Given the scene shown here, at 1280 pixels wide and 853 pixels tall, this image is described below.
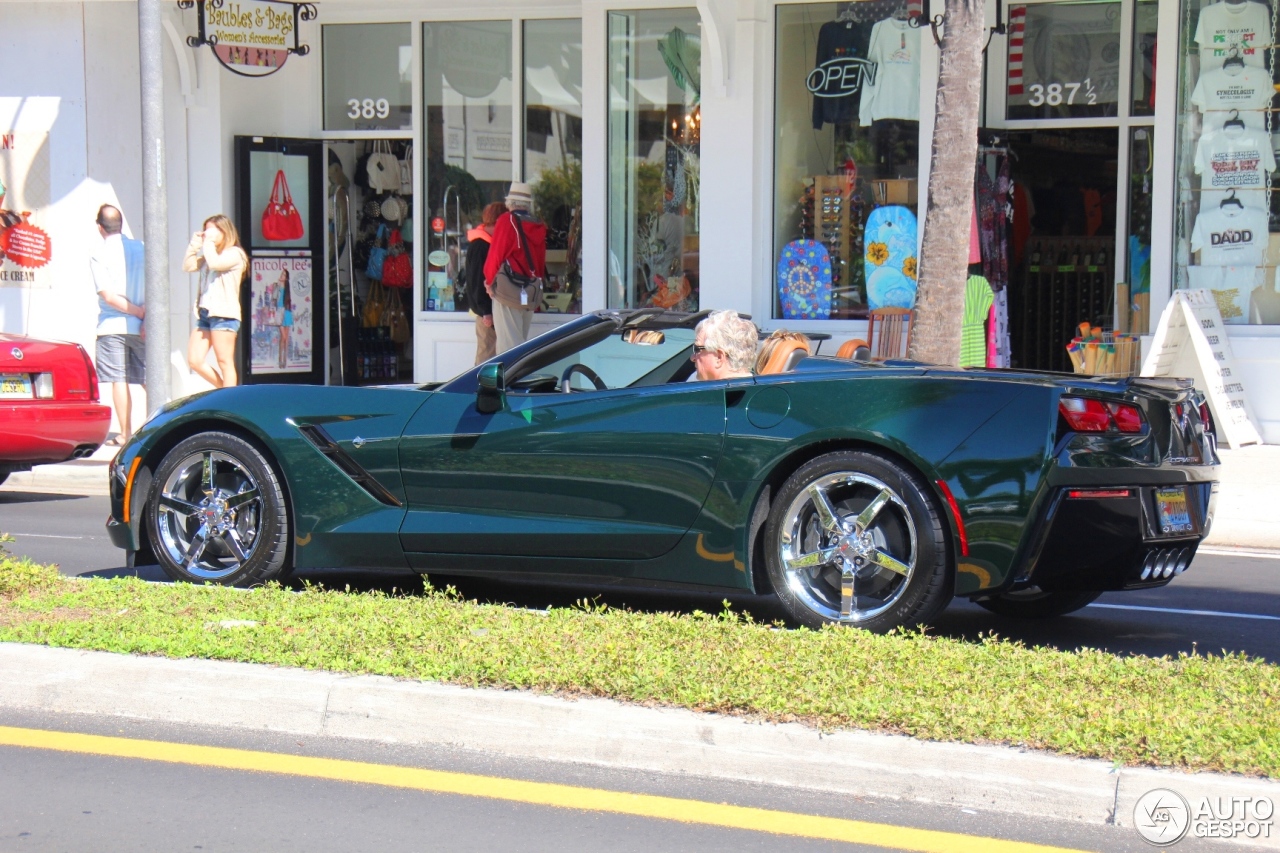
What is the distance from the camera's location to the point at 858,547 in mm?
5555

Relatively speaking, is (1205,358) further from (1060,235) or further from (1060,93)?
(1060,93)

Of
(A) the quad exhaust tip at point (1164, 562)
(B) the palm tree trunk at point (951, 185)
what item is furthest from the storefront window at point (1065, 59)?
(A) the quad exhaust tip at point (1164, 562)

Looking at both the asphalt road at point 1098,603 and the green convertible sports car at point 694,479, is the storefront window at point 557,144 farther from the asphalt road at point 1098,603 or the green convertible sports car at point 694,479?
the green convertible sports car at point 694,479

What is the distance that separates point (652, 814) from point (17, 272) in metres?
12.4

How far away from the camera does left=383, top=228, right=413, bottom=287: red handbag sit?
16078mm

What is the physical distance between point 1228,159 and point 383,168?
828cm

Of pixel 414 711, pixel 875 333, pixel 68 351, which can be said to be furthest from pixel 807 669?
pixel 875 333

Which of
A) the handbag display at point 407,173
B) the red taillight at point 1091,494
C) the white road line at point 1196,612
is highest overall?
the handbag display at point 407,173

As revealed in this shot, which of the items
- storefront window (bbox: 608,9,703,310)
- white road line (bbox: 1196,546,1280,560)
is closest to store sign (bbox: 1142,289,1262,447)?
white road line (bbox: 1196,546,1280,560)

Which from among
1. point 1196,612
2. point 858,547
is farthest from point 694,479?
point 1196,612

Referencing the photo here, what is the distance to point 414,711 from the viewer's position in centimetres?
468

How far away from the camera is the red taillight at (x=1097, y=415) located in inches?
209

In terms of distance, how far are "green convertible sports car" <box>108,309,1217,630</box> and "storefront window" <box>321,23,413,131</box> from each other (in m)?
9.23

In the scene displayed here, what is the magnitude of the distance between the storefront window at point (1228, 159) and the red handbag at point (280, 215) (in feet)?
28.0
